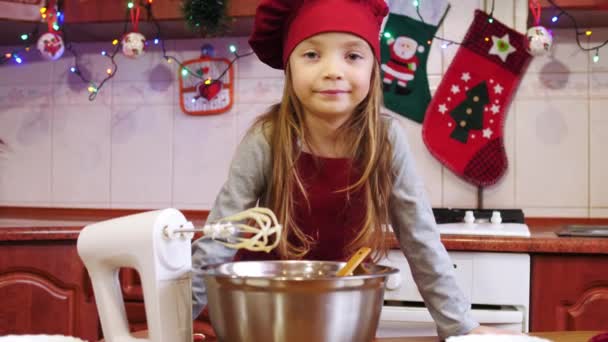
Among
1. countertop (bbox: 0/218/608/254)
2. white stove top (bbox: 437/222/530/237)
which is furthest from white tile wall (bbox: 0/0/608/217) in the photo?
countertop (bbox: 0/218/608/254)

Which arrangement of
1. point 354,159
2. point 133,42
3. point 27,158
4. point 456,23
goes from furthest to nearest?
point 27,158 → point 456,23 → point 133,42 → point 354,159

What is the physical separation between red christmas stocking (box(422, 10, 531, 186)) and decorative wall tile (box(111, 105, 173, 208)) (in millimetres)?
836

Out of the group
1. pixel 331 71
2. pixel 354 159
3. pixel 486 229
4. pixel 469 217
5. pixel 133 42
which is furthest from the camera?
pixel 133 42

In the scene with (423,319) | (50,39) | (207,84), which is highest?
(50,39)

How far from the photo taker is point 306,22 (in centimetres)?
93

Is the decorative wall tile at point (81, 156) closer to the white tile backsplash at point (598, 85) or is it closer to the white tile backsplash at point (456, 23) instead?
the white tile backsplash at point (456, 23)

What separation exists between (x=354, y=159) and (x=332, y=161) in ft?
0.12

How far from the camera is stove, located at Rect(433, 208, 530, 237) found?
1.68m

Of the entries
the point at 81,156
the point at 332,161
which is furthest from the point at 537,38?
the point at 81,156

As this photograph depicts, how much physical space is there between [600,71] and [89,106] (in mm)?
1622

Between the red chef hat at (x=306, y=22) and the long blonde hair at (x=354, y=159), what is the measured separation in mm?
63

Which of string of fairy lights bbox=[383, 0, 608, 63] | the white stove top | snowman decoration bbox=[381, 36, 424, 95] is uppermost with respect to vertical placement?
string of fairy lights bbox=[383, 0, 608, 63]

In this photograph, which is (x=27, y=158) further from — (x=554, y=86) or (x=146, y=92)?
(x=554, y=86)

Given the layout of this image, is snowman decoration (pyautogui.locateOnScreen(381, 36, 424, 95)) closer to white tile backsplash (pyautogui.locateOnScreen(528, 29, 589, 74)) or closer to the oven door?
white tile backsplash (pyautogui.locateOnScreen(528, 29, 589, 74))
